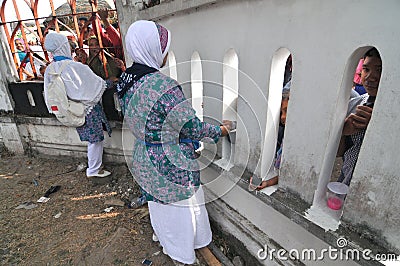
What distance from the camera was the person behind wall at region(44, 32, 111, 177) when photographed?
3.01 metres

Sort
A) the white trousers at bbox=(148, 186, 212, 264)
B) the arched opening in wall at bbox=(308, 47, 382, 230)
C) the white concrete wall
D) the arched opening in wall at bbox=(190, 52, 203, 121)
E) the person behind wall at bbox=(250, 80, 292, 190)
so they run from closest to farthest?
the white concrete wall → the arched opening in wall at bbox=(308, 47, 382, 230) → the person behind wall at bbox=(250, 80, 292, 190) → the white trousers at bbox=(148, 186, 212, 264) → the arched opening in wall at bbox=(190, 52, 203, 121)

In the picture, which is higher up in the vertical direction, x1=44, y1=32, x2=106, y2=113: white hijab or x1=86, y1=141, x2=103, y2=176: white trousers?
x1=44, y1=32, x2=106, y2=113: white hijab

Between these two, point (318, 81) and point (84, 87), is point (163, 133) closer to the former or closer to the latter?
point (318, 81)

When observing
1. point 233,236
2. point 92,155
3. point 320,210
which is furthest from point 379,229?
point 92,155

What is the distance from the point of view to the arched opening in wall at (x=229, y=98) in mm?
1911

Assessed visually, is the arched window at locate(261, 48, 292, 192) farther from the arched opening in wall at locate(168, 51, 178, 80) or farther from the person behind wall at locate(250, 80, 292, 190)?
the arched opening in wall at locate(168, 51, 178, 80)

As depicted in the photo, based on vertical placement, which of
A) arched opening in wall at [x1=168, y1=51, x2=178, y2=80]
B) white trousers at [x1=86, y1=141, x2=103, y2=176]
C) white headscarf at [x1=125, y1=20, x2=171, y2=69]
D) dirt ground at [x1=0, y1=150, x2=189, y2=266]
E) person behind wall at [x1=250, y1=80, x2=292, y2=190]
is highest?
white headscarf at [x1=125, y1=20, x2=171, y2=69]

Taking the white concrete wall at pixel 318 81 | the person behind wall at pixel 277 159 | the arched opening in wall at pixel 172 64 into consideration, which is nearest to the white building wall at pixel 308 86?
the white concrete wall at pixel 318 81

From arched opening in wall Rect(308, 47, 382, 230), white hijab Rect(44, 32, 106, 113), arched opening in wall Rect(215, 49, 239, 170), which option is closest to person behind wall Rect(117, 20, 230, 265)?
arched opening in wall Rect(215, 49, 239, 170)

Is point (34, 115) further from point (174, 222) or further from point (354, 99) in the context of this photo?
point (354, 99)

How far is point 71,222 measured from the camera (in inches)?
116

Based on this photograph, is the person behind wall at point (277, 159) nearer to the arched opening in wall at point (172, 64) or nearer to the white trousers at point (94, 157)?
the arched opening in wall at point (172, 64)

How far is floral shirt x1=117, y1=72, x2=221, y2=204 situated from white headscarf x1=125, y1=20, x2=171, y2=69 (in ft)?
0.43

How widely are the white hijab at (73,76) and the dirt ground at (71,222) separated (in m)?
1.36
